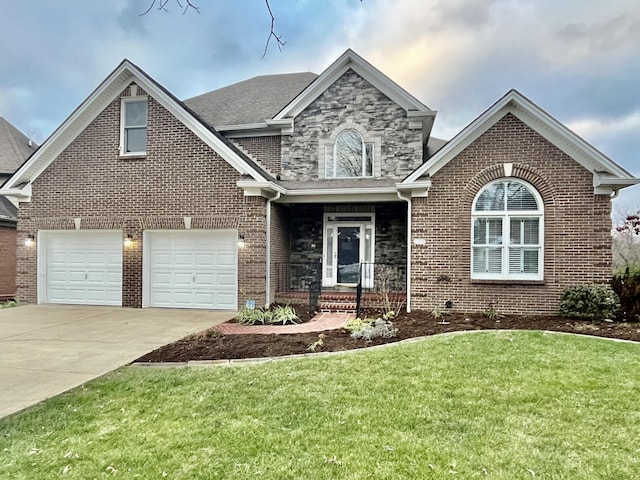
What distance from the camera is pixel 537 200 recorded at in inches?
377

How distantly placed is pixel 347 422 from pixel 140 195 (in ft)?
32.2

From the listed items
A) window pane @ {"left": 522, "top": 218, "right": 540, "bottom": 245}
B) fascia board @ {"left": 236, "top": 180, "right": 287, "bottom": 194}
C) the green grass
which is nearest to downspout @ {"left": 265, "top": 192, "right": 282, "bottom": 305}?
fascia board @ {"left": 236, "top": 180, "right": 287, "bottom": 194}

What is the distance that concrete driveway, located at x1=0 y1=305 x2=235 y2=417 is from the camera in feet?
16.8

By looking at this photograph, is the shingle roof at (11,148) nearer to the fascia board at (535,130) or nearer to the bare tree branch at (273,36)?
the fascia board at (535,130)

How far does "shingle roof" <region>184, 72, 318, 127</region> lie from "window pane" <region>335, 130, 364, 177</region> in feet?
9.23

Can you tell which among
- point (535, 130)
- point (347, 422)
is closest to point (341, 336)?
point (347, 422)

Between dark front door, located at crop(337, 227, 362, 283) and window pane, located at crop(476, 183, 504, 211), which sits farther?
dark front door, located at crop(337, 227, 362, 283)

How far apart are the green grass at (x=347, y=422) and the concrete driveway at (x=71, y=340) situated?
21.6 inches

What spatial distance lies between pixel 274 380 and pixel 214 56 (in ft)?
17.4

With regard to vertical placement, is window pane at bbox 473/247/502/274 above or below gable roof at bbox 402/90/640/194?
below

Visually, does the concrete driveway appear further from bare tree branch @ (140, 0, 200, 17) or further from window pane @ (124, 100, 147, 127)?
window pane @ (124, 100, 147, 127)

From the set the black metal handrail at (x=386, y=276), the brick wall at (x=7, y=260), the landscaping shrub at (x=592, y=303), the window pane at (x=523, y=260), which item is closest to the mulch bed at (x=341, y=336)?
the landscaping shrub at (x=592, y=303)

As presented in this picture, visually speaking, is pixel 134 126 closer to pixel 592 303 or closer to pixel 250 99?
pixel 250 99

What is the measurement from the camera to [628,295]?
9.03 meters
